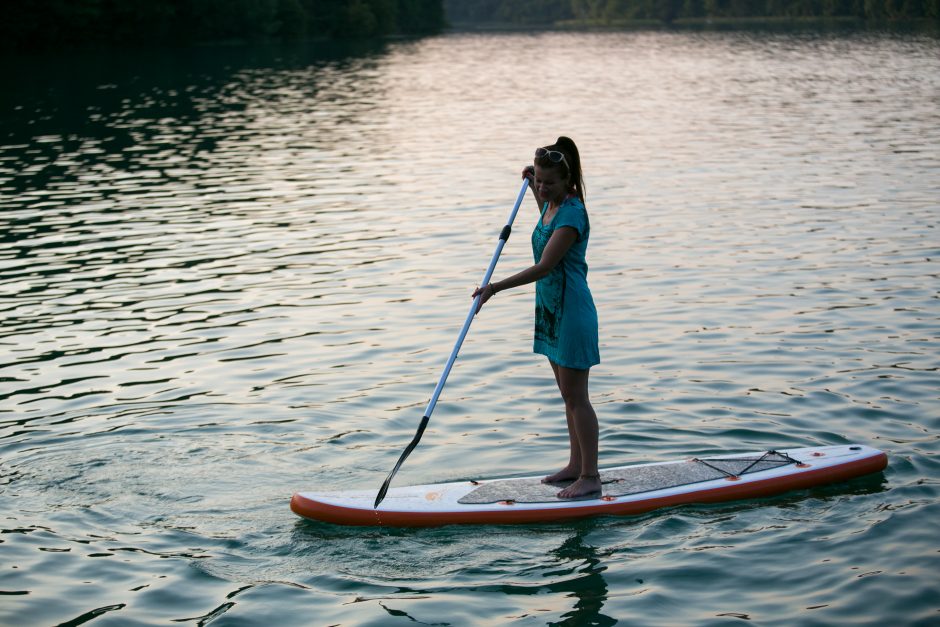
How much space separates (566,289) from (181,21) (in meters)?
69.4

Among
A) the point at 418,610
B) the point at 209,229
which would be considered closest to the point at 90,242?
the point at 209,229

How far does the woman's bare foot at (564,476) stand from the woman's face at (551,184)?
Answer: 187cm

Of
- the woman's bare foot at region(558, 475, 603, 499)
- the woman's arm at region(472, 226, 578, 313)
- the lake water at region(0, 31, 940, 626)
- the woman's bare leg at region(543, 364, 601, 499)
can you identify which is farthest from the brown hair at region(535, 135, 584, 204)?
the lake water at region(0, 31, 940, 626)

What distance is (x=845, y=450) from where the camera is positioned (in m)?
7.84

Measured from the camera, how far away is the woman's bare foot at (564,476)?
7.64m

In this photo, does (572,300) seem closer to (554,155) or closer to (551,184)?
(551,184)

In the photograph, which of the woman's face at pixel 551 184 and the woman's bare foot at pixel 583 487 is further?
the woman's bare foot at pixel 583 487

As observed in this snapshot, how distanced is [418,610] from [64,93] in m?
37.1

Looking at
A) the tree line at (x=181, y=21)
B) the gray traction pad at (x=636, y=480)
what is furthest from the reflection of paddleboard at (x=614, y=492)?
the tree line at (x=181, y=21)

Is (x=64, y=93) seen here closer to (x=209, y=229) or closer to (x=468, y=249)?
(x=209, y=229)

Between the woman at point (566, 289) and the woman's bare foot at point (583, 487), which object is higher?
the woman at point (566, 289)

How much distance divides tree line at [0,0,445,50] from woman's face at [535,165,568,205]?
58.3 meters

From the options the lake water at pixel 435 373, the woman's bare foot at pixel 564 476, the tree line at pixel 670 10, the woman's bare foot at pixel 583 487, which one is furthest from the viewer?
the tree line at pixel 670 10

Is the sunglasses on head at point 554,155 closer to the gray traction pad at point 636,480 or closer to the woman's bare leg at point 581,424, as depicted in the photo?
the woman's bare leg at point 581,424
